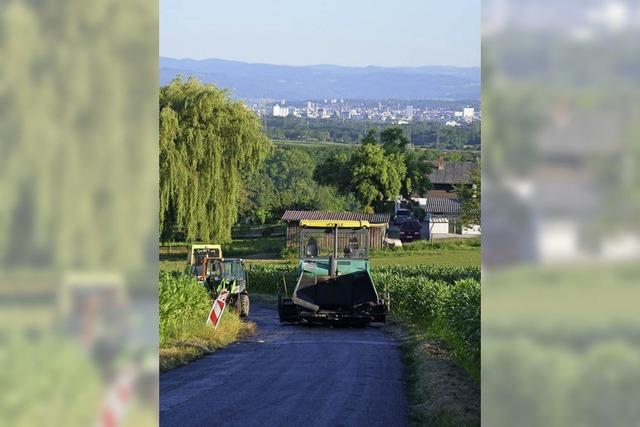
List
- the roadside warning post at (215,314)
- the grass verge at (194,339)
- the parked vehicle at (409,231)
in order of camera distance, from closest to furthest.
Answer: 1. the grass verge at (194,339)
2. the roadside warning post at (215,314)
3. the parked vehicle at (409,231)

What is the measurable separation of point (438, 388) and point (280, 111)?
105m

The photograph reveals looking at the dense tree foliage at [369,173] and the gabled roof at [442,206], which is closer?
the dense tree foliage at [369,173]

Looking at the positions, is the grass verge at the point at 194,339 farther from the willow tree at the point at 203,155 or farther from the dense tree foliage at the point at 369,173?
the dense tree foliage at the point at 369,173

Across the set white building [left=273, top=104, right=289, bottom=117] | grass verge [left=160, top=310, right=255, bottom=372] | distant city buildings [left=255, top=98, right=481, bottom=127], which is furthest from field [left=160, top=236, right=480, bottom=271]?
white building [left=273, top=104, right=289, bottom=117]

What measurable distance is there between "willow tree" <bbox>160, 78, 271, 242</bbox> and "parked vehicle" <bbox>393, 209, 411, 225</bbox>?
3282 cm

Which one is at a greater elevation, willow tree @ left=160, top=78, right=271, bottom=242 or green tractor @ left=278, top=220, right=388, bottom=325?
willow tree @ left=160, top=78, right=271, bottom=242

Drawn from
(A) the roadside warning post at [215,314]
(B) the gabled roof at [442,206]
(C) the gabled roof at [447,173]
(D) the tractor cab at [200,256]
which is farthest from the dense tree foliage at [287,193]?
(A) the roadside warning post at [215,314]

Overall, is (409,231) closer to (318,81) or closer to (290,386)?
(290,386)

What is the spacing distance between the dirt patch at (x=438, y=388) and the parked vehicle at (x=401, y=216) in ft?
140

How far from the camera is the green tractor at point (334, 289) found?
18641mm

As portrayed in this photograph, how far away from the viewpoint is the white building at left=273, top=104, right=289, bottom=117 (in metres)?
110
